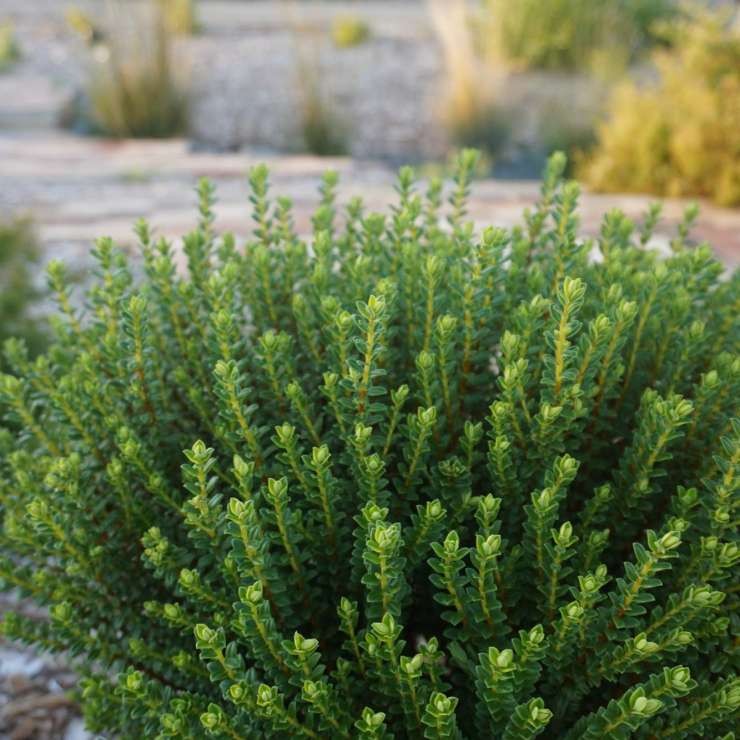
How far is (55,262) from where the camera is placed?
1688mm

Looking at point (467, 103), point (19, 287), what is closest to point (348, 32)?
point (467, 103)

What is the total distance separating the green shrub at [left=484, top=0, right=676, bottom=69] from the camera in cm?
905

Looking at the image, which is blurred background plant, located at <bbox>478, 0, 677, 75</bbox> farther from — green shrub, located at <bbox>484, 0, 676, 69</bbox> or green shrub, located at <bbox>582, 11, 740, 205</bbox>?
green shrub, located at <bbox>582, 11, 740, 205</bbox>

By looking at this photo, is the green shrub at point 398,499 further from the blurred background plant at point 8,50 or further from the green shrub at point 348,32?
the green shrub at point 348,32

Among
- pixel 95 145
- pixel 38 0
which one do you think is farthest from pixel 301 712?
pixel 38 0

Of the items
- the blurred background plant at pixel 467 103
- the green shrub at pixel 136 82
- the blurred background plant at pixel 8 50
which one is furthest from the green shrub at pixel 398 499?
the blurred background plant at pixel 8 50

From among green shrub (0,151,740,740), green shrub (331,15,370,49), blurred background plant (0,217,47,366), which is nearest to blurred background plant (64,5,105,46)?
green shrub (331,15,370,49)

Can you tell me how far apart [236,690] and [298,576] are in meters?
0.25

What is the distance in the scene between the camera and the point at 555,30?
9.27 metres

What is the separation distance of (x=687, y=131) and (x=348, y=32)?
258 inches

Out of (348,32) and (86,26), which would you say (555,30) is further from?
(86,26)

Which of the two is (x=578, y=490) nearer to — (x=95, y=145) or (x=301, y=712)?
(x=301, y=712)

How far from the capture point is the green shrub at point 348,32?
10461 millimetres

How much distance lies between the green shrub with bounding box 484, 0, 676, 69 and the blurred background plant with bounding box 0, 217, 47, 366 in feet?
22.2
